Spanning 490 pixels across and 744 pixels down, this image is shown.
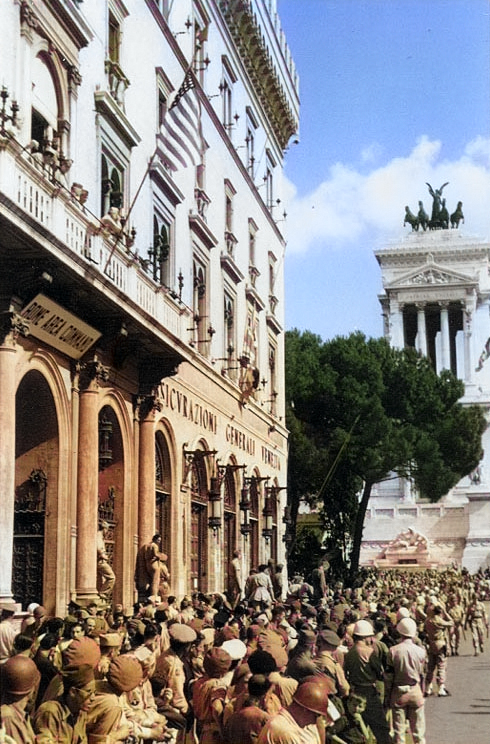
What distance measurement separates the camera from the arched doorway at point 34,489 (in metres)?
19.1

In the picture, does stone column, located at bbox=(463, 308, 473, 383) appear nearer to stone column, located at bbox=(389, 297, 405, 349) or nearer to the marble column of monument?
stone column, located at bbox=(389, 297, 405, 349)

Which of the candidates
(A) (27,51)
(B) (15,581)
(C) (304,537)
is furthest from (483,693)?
(C) (304,537)

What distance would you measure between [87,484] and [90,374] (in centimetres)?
193

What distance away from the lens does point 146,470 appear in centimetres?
2369

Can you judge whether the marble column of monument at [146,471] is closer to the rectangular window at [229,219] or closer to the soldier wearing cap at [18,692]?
the rectangular window at [229,219]

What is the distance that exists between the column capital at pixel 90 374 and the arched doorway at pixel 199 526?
8820 mm

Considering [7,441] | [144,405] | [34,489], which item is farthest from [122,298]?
[144,405]

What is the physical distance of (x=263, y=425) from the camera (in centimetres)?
3919

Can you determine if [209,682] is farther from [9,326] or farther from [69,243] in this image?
[69,243]

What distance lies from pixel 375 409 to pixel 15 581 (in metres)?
36.5

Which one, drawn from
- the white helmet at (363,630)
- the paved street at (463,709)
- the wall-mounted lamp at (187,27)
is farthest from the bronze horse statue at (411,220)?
the white helmet at (363,630)

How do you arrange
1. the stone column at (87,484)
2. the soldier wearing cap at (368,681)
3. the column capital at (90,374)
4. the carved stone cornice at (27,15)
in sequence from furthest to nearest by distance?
the column capital at (90,374) < the stone column at (87,484) < the carved stone cornice at (27,15) < the soldier wearing cap at (368,681)

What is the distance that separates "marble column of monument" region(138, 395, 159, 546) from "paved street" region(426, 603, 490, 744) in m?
6.58

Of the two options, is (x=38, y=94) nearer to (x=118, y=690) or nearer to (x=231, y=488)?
(x=118, y=690)
